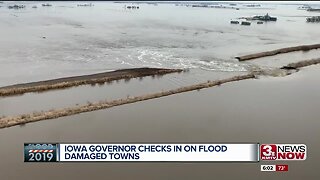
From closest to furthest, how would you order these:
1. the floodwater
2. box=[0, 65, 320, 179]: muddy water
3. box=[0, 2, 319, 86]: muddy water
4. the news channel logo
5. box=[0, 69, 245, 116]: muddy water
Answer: the news channel logo → box=[0, 65, 320, 179]: muddy water → the floodwater → box=[0, 69, 245, 116]: muddy water → box=[0, 2, 319, 86]: muddy water

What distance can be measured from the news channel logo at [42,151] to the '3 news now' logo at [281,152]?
5.85m

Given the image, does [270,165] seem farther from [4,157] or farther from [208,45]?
[208,45]

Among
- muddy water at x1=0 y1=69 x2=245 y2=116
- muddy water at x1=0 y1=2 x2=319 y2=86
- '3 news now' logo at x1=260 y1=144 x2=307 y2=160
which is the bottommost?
'3 news now' logo at x1=260 y1=144 x2=307 y2=160

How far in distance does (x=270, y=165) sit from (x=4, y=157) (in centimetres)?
819

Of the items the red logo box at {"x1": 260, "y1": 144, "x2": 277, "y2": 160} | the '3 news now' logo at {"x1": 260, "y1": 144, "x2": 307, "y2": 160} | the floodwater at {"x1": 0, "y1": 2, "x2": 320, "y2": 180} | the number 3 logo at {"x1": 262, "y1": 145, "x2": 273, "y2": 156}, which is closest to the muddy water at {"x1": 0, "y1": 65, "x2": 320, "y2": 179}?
the floodwater at {"x1": 0, "y1": 2, "x2": 320, "y2": 180}

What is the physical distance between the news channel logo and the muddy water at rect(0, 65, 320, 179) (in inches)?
20.2

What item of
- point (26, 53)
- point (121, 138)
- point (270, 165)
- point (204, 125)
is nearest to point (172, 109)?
A: point (204, 125)

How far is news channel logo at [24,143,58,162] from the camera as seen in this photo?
10431 mm

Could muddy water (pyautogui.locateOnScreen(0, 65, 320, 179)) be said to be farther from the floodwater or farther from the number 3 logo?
the number 3 logo

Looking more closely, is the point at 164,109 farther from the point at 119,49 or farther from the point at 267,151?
the point at 119,49

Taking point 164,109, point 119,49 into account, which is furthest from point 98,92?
point 119,49

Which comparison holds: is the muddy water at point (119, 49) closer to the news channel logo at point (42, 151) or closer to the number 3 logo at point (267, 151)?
the news channel logo at point (42, 151)

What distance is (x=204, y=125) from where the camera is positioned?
14.6m

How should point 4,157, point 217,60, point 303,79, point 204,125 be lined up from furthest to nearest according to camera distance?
1. point 217,60
2. point 303,79
3. point 204,125
4. point 4,157
